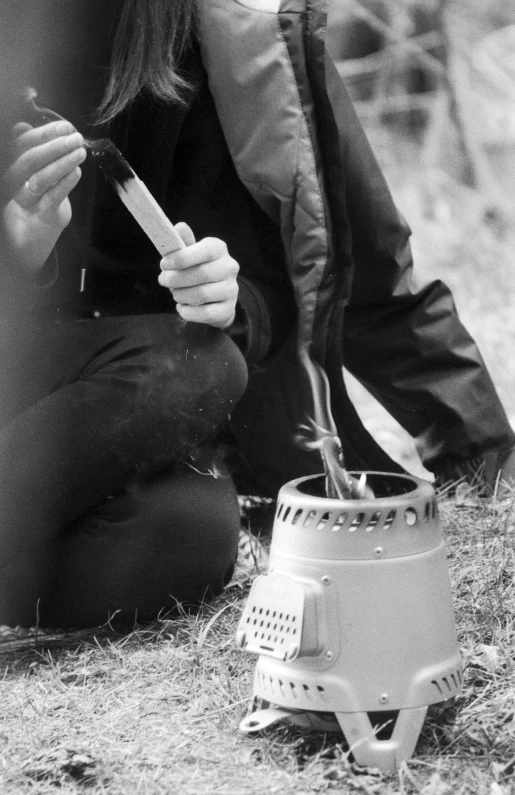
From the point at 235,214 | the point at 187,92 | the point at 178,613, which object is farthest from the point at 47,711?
the point at 187,92

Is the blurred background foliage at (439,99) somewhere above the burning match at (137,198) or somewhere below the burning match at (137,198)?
below

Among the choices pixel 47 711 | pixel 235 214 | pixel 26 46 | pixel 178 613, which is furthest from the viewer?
pixel 235 214

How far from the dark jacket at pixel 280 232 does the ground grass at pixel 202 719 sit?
0.31m

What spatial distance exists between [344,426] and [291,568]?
2.13 feet

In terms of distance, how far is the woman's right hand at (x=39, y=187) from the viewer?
1.33 metres

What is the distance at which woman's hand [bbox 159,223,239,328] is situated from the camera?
4.50 feet

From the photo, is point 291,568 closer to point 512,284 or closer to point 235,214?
point 235,214

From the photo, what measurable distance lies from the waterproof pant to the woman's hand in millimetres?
69

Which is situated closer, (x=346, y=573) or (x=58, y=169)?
(x=346, y=573)

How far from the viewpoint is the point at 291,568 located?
1.14m

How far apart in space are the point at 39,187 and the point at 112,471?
42 cm

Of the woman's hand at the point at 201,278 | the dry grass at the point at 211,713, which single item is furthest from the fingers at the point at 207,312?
the dry grass at the point at 211,713

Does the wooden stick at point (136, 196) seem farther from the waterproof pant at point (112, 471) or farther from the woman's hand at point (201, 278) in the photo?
the waterproof pant at point (112, 471)

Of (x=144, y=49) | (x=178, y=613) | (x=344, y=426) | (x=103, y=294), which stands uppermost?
(x=144, y=49)
